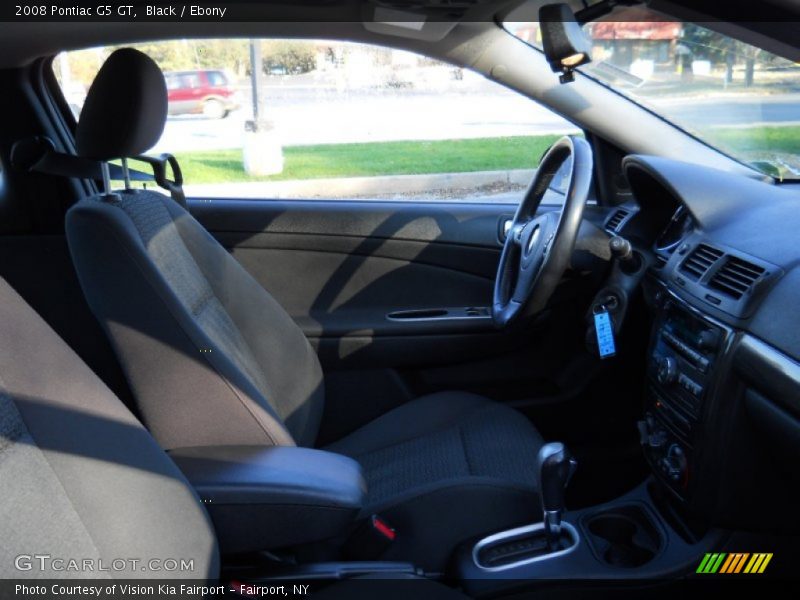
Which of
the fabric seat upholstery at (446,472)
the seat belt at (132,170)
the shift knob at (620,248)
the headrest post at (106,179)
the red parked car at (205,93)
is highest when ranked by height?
the red parked car at (205,93)

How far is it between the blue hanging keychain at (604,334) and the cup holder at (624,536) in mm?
402

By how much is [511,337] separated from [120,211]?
135cm

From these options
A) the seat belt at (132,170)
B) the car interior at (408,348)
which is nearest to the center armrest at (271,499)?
the car interior at (408,348)

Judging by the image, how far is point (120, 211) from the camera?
1642mm

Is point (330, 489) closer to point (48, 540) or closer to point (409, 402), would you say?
point (48, 540)

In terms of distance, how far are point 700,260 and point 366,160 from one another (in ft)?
4.42

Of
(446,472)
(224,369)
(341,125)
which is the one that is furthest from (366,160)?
(224,369)

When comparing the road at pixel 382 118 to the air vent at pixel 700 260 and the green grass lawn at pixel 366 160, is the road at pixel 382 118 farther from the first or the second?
the air vent at pixel 700 260

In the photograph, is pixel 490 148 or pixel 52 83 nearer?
pixel 52 83

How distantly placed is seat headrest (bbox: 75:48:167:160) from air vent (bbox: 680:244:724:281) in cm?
120

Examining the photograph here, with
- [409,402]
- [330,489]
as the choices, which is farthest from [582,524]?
[330,489]

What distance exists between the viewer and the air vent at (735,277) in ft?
5.40

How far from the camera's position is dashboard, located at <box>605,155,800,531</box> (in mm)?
1545

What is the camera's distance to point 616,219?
232cm
